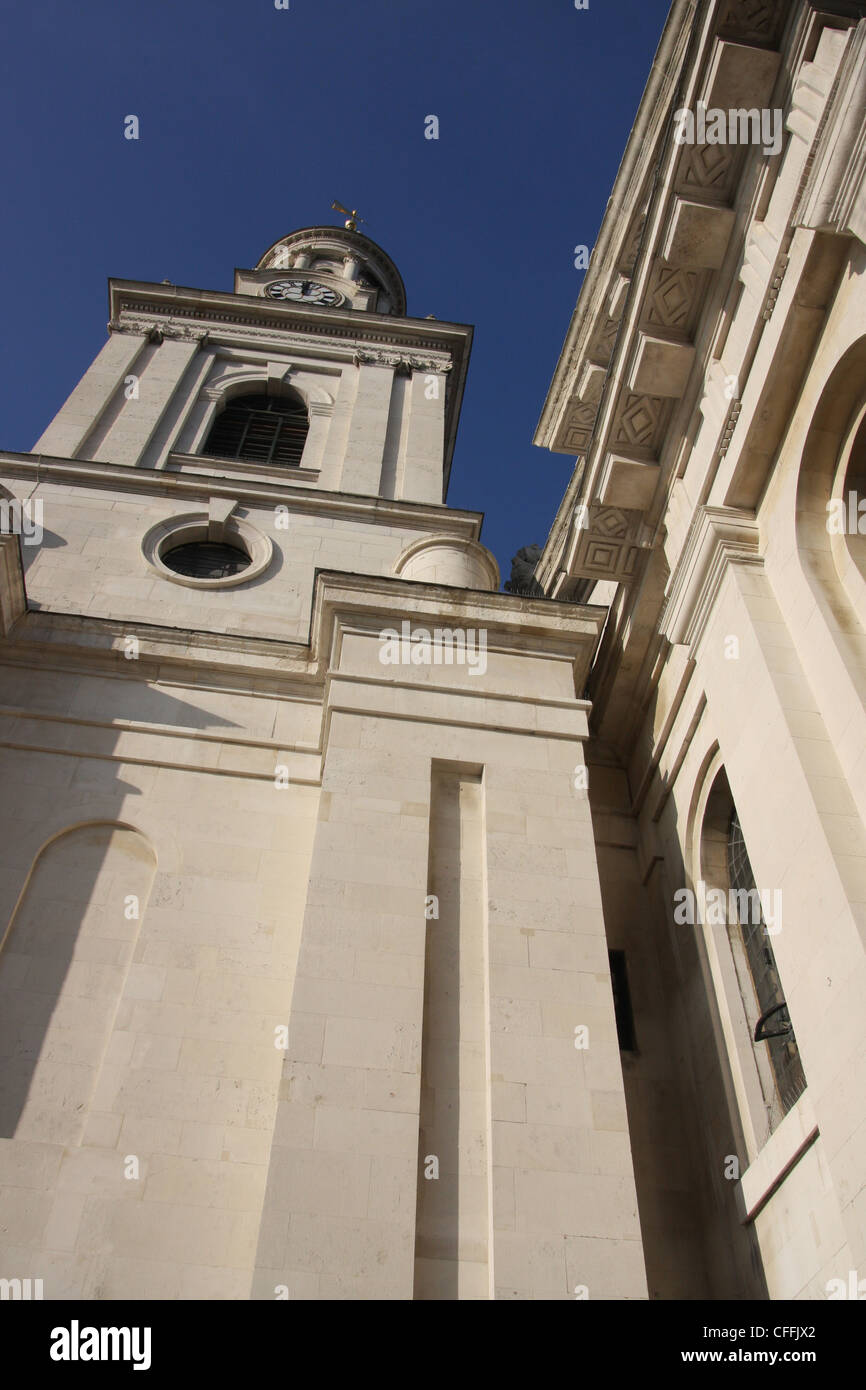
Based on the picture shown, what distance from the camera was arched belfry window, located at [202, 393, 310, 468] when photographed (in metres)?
23.9

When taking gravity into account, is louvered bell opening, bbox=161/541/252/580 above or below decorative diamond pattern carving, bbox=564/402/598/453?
below

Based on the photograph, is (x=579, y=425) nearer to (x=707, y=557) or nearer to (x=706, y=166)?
(x=706, y=166)

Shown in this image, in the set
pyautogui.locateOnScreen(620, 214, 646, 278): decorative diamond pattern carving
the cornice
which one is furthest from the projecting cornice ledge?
pyautogui.locateOnScreen(620, 214, 646, 278): decorative diamond pattern carving

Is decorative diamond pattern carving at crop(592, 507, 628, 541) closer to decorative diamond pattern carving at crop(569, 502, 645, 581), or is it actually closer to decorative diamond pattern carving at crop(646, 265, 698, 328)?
decorative diamond pattern carving at crop(569, 502, 645, 581)

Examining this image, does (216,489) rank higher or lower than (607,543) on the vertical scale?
higher

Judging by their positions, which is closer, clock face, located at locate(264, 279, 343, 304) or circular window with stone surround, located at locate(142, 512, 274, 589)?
circular window with stone surround, located at locate(142, 512, 274, 589)

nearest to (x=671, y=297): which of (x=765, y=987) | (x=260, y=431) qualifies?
(x=765, y=987)

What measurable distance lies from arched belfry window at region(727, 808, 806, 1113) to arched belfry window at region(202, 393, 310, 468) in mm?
14291

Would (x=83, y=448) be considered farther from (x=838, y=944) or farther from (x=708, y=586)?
(x=838, y=944)

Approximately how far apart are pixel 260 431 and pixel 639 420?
1289 centimetres

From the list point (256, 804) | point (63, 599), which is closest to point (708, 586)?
point (256, 804)

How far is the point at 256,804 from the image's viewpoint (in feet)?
43.7

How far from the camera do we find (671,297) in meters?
13.0

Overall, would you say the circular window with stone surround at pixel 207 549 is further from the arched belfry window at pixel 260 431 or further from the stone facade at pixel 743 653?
the stone facade at pixel 743 653
